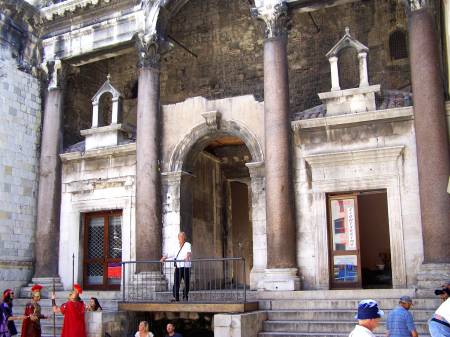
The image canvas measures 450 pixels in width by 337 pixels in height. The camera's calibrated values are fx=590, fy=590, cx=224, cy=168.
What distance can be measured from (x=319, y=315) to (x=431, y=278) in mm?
2663

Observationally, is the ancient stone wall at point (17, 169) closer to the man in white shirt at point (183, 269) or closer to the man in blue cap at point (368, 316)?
the man in white shirt at point (183, 269)

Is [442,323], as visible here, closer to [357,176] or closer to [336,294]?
[336,294]

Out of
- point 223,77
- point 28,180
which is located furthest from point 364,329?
point 223,77

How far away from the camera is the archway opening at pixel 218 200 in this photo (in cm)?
1761

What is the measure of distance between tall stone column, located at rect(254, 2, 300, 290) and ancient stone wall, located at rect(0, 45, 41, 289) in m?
8.21

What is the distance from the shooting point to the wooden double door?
706 inches

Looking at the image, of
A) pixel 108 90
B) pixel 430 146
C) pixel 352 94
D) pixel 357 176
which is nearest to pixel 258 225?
pixel 357 176

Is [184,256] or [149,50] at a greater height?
[149,50]

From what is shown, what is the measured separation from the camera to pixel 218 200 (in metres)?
20.3

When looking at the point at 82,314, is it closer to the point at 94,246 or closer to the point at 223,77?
the point at 94,246

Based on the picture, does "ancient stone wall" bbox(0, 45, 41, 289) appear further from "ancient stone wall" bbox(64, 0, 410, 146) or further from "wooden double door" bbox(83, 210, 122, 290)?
"wooden double door" bbox(83, 210, 122, 290)

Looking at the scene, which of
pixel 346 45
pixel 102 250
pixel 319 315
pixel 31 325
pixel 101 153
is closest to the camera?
pixel 31 325

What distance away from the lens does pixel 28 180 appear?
18.9 meters

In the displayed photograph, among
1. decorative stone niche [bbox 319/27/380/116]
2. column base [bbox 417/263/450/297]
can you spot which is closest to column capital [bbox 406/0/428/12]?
decorative stone niche [bbox 319/27/380/116]
